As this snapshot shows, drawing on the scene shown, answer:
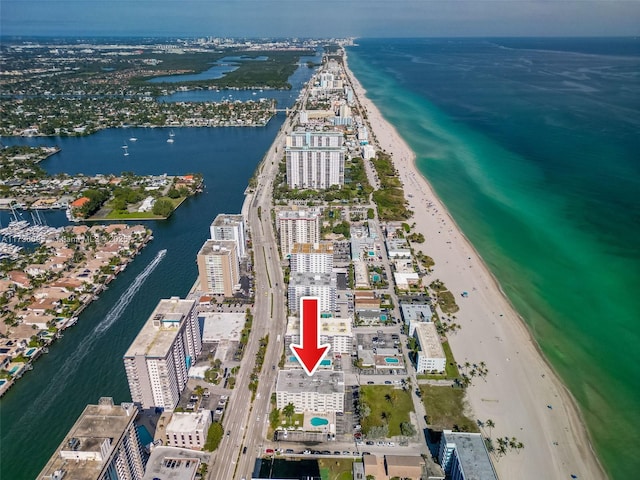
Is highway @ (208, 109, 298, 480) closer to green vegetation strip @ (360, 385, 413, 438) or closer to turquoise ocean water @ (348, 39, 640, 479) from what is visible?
green vegetation strip @ (360, 385, 413, 438)

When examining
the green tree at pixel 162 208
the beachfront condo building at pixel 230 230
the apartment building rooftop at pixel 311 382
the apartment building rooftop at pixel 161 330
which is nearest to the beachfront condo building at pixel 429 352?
the apartment building rooftop at pixel 311 382

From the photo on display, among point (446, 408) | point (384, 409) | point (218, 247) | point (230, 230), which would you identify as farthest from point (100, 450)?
point (230, 230)

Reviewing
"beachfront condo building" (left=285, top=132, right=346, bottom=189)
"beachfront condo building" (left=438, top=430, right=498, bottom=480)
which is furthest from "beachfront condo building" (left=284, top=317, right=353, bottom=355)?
"beachfront condo building" (left=285, top=132, right=346, bottom=189)

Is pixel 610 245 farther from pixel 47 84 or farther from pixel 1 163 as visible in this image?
pixel 47 84

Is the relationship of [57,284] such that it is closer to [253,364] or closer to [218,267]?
[218,267]

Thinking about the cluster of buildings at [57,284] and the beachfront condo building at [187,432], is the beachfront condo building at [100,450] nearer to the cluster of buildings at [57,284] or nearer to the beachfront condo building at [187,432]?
the beachfront condo building at [187,432]

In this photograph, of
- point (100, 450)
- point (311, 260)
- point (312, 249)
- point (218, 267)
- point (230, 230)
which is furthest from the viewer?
point (230, 230)

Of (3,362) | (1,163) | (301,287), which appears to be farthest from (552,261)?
(1,163)
